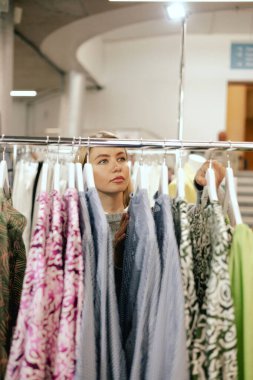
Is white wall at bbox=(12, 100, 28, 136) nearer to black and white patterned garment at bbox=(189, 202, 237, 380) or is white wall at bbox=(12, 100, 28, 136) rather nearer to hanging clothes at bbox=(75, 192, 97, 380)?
hanging clothes at bbox=(75, 192, 97, 380)

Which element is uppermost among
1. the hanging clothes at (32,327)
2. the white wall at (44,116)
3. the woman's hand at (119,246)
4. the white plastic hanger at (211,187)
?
the white wall at (44,116)

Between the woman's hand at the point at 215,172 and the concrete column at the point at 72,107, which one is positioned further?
the concrete column at the point at 72,107

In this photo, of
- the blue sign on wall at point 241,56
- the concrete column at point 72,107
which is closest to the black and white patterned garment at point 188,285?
the concrete column at point 72,107

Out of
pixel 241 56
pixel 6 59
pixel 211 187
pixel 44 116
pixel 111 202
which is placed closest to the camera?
pixel 211 187

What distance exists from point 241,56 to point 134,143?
30.9ft

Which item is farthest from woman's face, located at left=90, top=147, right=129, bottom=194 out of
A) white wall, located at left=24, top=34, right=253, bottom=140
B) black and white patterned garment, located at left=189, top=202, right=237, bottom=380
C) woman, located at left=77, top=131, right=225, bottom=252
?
white wall, located at left=24, top=34, right=253, bottom=140

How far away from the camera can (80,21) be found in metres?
6.11

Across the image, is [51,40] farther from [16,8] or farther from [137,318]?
[137,318]

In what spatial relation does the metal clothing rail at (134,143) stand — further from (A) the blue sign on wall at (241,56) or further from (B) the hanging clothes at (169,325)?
(A) the blue sign on wall at (241,56)

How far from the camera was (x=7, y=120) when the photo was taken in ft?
15.9

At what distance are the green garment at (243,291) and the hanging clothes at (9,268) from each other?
67 cm

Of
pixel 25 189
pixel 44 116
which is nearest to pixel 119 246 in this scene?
pixel 25 189

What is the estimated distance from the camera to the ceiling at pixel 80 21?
5.46 m

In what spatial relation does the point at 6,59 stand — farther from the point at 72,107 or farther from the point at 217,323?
the point at 217,323
